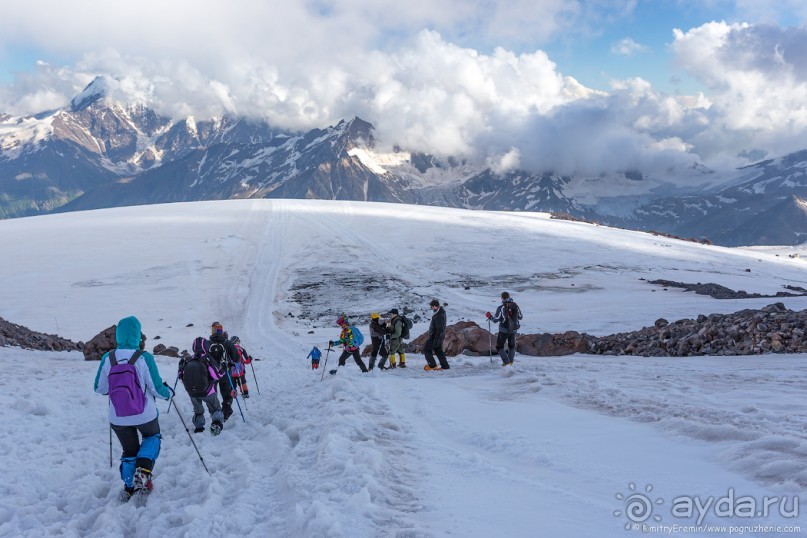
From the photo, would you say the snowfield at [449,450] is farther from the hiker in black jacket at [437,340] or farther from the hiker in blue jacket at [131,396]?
the hiker in black jacket at [437,340]

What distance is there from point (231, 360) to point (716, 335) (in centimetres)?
1332

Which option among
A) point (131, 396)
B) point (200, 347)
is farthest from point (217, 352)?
point (131, 396)

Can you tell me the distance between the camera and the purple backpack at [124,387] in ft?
20.3

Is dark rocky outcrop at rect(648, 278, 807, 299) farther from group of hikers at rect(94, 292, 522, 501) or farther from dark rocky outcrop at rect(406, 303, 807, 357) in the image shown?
group of hikers at rect(94, 292, 522, 501)

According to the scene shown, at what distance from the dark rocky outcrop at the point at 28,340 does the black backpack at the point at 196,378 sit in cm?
1262

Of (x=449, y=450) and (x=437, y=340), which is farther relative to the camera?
(x=437, y=340)

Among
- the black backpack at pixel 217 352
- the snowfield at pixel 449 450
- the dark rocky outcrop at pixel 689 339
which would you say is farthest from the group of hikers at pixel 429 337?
the black backpack at pixel 217 352

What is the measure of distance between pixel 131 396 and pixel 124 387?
14 centimetres

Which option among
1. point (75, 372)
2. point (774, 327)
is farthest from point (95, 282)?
point (774, 327)

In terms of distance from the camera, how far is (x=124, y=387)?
6199 mm

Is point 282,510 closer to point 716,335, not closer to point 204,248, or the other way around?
point 716,335

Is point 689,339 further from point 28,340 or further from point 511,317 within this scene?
point 28,340

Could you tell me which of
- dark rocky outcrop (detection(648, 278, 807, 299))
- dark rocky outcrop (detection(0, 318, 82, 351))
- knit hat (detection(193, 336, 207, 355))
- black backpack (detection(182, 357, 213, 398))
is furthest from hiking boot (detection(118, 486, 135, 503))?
dark rocky outcrop (detection(648, 278, 807, 299))

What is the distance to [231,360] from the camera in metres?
10.5
